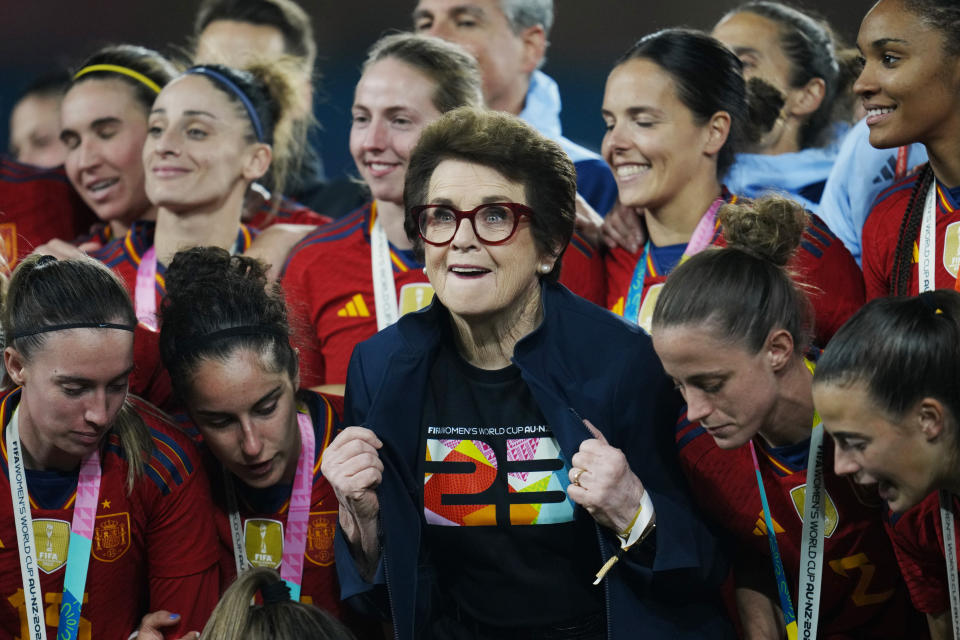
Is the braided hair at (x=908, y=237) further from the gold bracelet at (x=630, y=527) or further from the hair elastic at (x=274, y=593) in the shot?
the hair elastic at (x=274, y=593)

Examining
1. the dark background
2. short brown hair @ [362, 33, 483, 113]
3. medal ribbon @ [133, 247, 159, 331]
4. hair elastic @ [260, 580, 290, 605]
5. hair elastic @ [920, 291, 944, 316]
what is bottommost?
hair elastic @ [260, 580, 290, 605]

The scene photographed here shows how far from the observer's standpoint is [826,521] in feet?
7.73

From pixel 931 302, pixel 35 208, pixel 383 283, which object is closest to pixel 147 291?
pixel 383 283

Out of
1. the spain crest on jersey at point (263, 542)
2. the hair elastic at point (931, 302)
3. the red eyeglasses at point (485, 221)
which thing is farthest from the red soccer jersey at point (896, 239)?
the spain crest on jersey at point (263, 542)

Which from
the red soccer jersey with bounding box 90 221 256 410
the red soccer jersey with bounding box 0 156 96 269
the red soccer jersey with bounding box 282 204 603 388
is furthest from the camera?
the red soccer jersey with bounding box 0 156 96 269

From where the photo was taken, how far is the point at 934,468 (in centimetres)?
207

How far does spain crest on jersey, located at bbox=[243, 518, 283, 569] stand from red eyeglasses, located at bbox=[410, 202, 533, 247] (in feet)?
2.61

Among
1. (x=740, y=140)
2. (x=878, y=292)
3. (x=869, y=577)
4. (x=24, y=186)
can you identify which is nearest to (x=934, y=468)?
(x=869, y=577)

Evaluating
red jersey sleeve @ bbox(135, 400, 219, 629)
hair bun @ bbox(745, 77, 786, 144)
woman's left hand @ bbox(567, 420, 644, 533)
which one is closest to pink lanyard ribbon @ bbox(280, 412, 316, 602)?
red jersey sleeve @ bbox(135, 400, 219, 629)

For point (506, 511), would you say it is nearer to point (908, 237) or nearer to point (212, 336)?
point (212, 336)

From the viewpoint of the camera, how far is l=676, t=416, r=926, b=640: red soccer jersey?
93.2 inches

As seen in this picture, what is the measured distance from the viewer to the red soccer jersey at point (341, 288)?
10.4 ft

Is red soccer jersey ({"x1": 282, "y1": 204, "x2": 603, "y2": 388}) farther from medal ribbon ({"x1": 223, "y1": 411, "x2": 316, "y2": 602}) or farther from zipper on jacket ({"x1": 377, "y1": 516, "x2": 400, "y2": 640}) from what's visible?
zipper on jacket ({"x1": 377, "y1": 516, "x2": 400, "y2": 640})

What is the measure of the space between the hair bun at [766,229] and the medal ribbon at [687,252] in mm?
508
